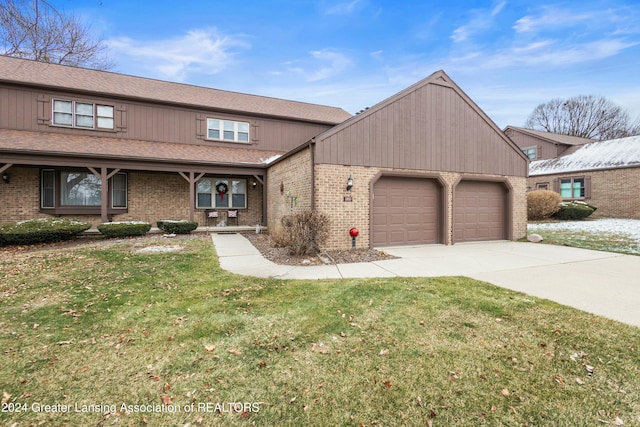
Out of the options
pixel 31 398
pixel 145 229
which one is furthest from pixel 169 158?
pixel 31 398

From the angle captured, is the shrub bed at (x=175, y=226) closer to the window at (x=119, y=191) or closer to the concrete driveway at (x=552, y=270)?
the window at (x=119, y=191)

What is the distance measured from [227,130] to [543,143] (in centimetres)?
2628

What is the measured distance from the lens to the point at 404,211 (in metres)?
9.91

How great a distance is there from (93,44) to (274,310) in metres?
17.9

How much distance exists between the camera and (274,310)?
4031 mm

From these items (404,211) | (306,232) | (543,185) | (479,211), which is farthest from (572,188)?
(306,232)

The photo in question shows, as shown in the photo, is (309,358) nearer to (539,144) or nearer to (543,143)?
(543,143)

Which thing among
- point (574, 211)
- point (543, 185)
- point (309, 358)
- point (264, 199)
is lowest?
point (309, 358)

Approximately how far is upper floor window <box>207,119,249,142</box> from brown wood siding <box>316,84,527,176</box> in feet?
A: 25.6

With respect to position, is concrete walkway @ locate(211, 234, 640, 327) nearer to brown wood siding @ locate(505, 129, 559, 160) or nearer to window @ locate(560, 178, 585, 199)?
window @ locate(560, 178, 585, 199)

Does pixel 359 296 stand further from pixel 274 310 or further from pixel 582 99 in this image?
pixel 582 99

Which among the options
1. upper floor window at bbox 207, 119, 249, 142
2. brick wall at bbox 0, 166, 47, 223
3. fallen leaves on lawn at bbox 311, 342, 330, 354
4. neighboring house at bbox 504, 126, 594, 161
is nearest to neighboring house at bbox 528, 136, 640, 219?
neighboring house at bbox 504, 126, 594, 161

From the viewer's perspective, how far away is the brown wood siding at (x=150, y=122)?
459 inches

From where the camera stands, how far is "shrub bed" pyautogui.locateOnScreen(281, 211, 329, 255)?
7.53 meters
